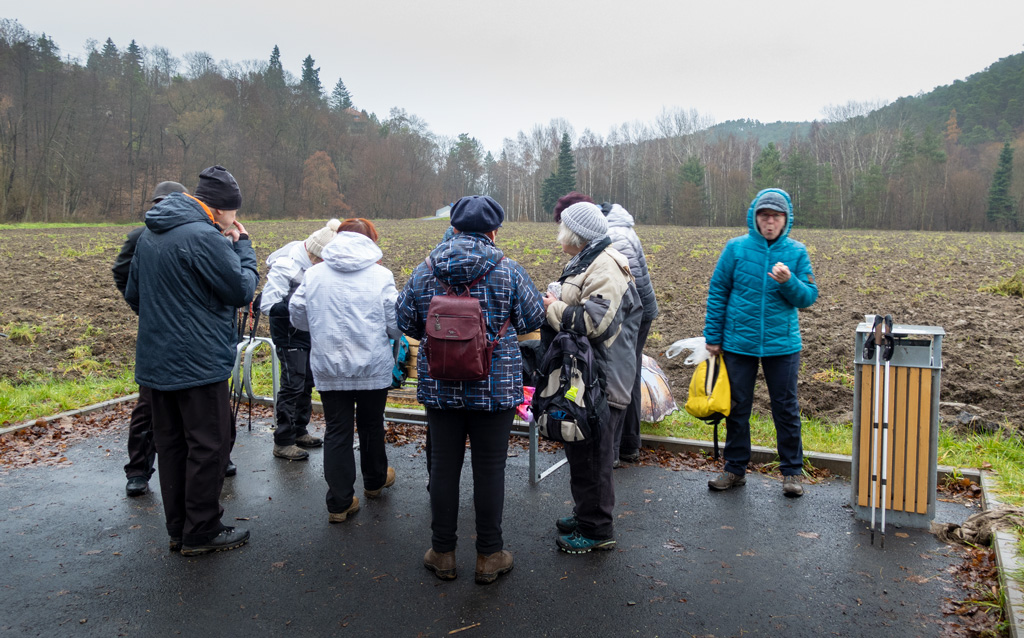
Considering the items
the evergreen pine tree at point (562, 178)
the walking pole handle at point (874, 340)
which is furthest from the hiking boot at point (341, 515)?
the evergreen pine tree at point (562, 178)

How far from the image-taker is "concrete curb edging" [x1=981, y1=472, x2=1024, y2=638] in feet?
9.97

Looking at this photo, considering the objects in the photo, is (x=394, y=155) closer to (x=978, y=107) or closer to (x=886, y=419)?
(x=886, y=419)

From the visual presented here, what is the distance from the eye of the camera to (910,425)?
4172 mm

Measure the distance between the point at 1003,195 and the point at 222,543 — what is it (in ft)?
240

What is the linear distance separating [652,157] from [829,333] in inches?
3181

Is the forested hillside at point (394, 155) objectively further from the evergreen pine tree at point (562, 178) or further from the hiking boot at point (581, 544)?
the hiking boot at point (581, 544)

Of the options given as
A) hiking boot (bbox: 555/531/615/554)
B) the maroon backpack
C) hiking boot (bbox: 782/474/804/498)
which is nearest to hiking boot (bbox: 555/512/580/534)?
hiking boot (bbox: 555/531/615/554)

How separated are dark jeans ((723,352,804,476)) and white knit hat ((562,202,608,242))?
1.60 metres

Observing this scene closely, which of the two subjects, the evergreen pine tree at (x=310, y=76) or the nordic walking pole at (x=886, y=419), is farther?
the evergreen pine tree at (x=310, y=76)

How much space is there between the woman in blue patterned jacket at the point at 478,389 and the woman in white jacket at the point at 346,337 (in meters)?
0.64

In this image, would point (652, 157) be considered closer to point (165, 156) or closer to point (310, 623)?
point (165, 156)

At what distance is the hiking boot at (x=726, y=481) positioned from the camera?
4.91 m

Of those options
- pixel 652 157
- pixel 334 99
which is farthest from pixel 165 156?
pixel 652 157

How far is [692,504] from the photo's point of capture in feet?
15.4
